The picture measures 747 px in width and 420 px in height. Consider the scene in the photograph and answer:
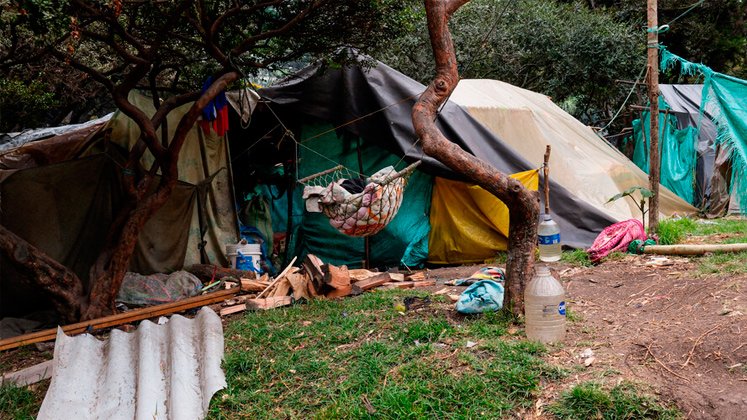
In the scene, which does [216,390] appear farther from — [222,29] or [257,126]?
[257,126]

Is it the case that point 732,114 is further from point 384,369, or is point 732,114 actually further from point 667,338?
point 384,369

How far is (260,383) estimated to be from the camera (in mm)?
3814

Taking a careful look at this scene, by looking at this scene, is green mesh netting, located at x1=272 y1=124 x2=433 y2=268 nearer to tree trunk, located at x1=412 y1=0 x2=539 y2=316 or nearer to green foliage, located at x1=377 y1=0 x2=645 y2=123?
tree trunk, located at x1=412 y1=0 x2=539 y2=316

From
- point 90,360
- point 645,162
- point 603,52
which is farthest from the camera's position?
point 603,52

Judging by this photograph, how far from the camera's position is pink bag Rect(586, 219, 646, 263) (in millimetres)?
6230

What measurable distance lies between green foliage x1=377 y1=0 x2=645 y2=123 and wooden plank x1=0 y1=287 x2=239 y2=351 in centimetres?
701

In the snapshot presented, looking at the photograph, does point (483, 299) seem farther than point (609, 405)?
Yes

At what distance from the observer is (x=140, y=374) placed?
3.92 m

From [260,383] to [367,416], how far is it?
886 mm

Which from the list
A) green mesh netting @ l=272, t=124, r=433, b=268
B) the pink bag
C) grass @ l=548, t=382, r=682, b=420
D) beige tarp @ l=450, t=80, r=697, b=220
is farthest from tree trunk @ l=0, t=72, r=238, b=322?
grass @ l=548, t=382, r=682, b=420

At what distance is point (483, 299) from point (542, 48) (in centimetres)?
974

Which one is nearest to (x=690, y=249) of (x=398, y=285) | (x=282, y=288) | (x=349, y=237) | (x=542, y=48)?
(x=398, y=285)

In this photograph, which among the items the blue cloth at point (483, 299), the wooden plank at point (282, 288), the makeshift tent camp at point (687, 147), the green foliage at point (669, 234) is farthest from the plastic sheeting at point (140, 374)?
the makeshift tent camp at point (687, 147)

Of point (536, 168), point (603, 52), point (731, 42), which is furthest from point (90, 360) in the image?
point (731, 42)
